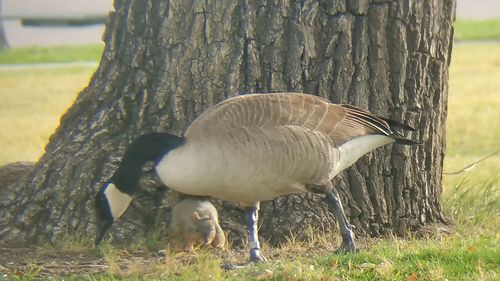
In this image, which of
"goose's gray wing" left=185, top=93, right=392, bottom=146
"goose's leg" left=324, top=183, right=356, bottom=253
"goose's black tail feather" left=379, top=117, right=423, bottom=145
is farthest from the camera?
"goose's black tail feather" left=379, top=117, right=423, bottom=145

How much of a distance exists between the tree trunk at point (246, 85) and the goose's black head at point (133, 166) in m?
1.03

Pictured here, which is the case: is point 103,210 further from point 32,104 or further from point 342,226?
point 32,104

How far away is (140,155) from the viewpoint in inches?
235

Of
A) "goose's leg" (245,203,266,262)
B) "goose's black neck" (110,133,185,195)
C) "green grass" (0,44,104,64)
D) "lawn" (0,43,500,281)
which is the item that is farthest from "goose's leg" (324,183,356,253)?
"green grass" (0,44,104,64)

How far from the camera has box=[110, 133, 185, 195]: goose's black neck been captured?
5.96m

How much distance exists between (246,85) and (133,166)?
141cm

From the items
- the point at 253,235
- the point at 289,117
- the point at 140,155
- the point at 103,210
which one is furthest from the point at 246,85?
the point at 103,210

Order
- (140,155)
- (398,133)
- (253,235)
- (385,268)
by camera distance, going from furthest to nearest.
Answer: (398,133) < (253,235) < (140,155) < (385,268)

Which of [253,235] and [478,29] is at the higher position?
[253,235]

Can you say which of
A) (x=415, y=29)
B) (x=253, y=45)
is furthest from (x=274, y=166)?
(x=415, y=29)

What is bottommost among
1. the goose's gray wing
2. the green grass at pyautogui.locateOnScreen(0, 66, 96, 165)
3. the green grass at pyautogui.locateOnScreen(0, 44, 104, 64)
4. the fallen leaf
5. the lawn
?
the green grass at pyautogui.locateOnScreen(0, 44, 104, 64)

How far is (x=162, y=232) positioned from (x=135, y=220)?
0.20m

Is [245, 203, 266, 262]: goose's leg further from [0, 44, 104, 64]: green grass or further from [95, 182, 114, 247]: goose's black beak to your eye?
[0, 44, 104, 64]: green grass

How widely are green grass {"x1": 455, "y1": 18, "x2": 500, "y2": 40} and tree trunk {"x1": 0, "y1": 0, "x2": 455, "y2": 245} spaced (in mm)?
19846
